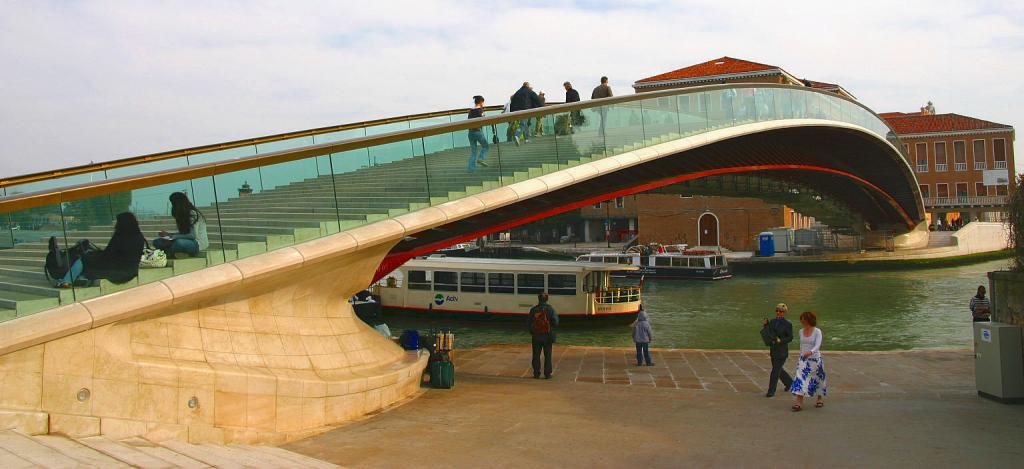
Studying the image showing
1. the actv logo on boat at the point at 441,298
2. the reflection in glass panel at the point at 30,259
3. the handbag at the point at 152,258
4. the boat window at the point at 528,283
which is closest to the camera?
the reflection in glass panel at the point at 30,259

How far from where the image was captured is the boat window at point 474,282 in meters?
20.7

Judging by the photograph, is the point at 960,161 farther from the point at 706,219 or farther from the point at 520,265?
the point at 520,265

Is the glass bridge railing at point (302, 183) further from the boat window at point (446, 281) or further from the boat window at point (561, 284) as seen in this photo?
the boat window at point (446, 281)

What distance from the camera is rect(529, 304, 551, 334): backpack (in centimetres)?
1084

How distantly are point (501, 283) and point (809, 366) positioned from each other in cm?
1300

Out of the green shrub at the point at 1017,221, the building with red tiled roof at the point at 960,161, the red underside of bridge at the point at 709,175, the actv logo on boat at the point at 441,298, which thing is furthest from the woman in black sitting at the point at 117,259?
the building with red tiled roof at the point at 960,161

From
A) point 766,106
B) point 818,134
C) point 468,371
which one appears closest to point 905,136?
point 818,134

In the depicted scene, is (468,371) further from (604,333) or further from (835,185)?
(835,185)

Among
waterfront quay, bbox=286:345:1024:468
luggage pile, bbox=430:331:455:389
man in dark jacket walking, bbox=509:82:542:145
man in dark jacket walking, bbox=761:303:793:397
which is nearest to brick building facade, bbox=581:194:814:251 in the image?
man in dark jacket walking, bbox=509:82:542:145

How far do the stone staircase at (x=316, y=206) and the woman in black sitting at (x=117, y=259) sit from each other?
7cm

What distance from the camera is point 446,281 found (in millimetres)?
21359

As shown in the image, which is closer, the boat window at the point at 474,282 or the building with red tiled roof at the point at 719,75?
the boat window at the point at 474,282

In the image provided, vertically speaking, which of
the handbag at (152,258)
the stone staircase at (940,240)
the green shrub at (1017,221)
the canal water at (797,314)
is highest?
the handbag at (152,258)

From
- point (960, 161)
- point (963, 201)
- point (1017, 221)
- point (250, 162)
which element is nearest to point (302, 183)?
point (250, 162)
